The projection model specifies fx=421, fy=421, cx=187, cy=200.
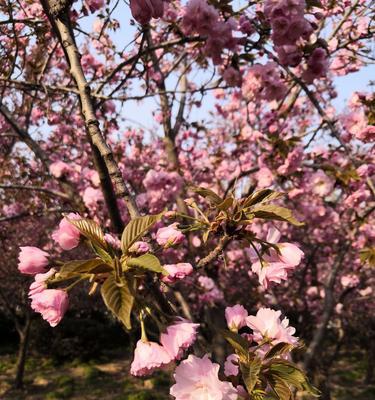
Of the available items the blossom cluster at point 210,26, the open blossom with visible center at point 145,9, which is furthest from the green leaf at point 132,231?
the blossom cluster at point 210,26

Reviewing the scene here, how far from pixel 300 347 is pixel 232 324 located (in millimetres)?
235

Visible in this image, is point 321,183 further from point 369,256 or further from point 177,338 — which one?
point 177,338

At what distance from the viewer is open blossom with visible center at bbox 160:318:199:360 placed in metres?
1.09

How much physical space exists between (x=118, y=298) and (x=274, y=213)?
49cm

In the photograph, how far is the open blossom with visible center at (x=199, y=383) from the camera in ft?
3.67

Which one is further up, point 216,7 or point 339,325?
point 216,7

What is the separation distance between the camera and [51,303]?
1134 mm

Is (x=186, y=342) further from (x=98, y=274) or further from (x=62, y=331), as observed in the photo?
(x=62, y=331)

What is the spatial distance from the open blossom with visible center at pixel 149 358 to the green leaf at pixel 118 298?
0.82 ft

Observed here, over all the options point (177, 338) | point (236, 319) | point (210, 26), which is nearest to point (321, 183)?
point (210, 26)

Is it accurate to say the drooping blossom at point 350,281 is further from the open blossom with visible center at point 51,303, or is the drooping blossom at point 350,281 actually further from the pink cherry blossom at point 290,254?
the open blossom with visible center at point 51,303

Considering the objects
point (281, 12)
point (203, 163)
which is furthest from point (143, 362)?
point (203, 163)

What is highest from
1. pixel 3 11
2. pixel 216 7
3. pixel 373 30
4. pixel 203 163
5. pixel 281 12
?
pixel 203 163

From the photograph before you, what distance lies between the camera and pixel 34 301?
1143 mm
